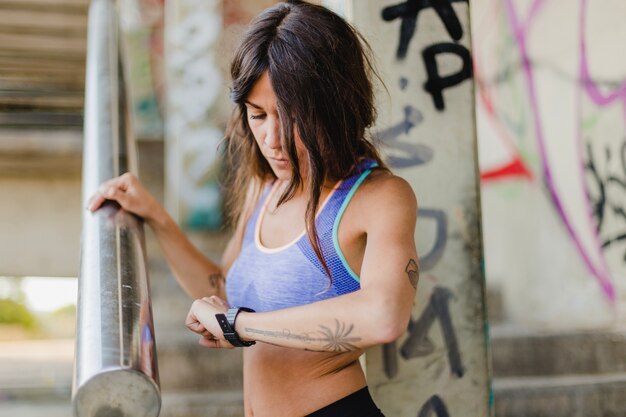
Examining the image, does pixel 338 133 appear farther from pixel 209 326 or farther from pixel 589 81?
pixel 589 81

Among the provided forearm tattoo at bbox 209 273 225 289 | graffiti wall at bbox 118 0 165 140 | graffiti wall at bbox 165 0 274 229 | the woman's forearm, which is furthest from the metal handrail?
graffiti wall at bbox 118 0 165 140

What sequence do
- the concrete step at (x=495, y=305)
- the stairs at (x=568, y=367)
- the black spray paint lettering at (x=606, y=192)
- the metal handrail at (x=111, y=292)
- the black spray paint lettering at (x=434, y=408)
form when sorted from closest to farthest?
the metal handrail at (x=111, y=292) → the black spray paint lettering at (x=434, y=408) → the stairs at (x=568, y=367) → the black spray paint lettering at (x=606, y=192) → the concrete step at (x=495, y=305)

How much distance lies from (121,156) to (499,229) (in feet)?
11.9

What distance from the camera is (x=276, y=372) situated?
1.96 m

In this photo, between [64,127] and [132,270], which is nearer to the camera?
[132,270]

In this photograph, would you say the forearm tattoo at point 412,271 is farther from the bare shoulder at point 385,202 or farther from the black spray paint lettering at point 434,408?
the black spray paint lettering at point 434,408

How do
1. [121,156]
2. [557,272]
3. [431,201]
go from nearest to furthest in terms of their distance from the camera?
[121,156] < [431,201] < [557,272]

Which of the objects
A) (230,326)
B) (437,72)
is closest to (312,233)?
(230,326)

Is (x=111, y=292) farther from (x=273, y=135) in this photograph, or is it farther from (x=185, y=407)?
(x=185, y=407)

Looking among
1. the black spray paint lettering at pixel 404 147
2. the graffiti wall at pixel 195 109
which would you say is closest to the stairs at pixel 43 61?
the graffiti wall at pixel 195 109

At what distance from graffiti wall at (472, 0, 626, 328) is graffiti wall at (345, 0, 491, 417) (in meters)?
2.07

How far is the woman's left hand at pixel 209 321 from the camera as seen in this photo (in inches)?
72.1

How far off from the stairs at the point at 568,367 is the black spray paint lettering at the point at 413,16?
1.81 m


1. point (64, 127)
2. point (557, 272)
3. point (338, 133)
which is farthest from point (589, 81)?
point (64, 127)
